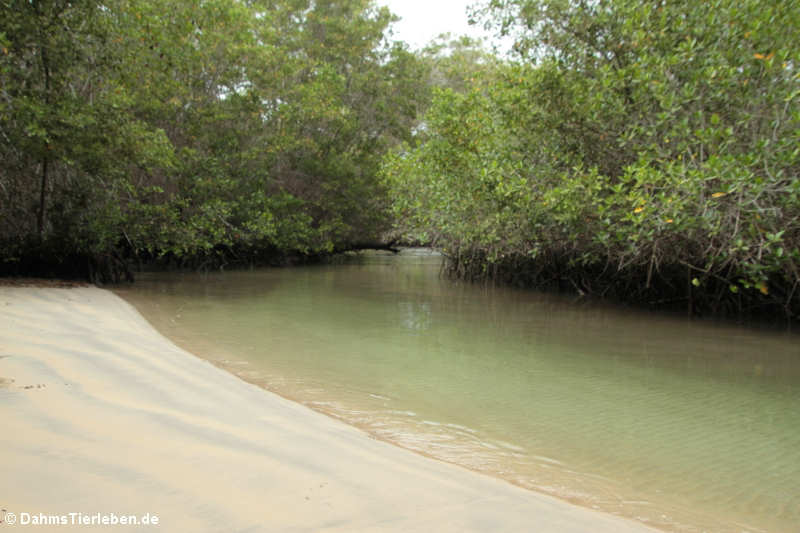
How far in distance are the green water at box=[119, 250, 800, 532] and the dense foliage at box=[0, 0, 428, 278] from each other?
6.95 ft

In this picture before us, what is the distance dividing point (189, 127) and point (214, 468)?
1277 centimetres

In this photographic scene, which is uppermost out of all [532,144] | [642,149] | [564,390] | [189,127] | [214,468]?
[189,127]

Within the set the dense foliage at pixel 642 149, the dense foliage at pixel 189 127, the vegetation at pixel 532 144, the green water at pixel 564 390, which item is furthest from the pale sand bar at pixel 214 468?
the dense foliage at pixel 189 127

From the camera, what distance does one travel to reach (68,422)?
79.9 inches

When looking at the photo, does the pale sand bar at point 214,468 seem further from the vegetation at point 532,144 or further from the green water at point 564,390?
the vegetation at point 532,144

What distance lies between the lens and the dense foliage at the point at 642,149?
5449mm

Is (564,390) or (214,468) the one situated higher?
(214,468)

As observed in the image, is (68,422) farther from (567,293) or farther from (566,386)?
(567,293)

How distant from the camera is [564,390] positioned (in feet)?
13.6

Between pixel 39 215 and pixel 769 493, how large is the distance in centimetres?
931

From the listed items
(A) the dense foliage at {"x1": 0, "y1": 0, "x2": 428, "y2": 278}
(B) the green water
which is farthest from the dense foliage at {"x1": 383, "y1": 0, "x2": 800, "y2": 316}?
(A) the dense foliage at {"x1": 0, "y1": 0, "x2": 428, "y2": 278}

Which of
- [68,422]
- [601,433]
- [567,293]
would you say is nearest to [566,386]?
[601,433]

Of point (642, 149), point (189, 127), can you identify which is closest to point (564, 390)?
point (642, 149)

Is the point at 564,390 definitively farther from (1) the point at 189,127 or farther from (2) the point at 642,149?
(1) the point at 189,127
